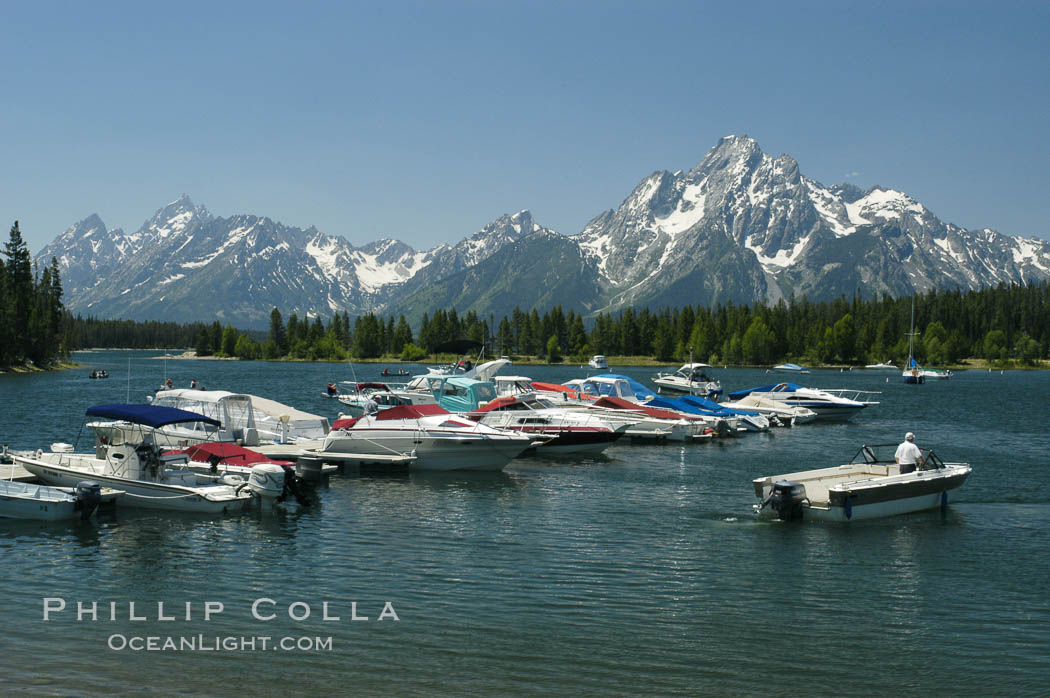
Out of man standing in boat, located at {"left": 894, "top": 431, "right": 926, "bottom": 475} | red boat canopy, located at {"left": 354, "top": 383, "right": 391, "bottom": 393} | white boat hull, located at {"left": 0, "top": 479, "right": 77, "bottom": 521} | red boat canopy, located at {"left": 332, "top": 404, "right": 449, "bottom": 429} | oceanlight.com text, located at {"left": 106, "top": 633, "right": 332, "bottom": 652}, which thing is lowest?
oceanlight.com text, located at {"left": 106, "top": 633, "right": 332, "bottom": 652}

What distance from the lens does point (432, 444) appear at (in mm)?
44344

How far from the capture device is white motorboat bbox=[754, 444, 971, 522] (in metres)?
32.0

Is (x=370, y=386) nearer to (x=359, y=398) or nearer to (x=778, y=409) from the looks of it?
(x=359, y=398)

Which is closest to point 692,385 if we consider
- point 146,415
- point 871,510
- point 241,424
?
point 241,424

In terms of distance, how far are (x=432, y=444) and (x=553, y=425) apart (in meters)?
12.3

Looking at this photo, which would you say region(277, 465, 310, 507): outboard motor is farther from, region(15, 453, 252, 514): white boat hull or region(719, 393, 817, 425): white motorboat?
region(719, 393, 817, 425): white motorboat

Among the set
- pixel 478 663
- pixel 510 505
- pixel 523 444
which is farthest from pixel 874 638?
pixel 523 444

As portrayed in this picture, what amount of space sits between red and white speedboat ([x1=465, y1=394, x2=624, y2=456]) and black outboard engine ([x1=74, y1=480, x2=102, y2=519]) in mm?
26681

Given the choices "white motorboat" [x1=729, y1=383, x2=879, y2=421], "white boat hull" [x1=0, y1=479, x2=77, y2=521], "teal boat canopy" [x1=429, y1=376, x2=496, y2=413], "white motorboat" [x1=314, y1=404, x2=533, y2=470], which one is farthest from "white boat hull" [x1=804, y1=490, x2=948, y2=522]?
"white motorboat" [x1=729, y1=383, x2=879, y2=421]

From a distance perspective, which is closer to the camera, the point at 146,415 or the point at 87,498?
the point at 87,498

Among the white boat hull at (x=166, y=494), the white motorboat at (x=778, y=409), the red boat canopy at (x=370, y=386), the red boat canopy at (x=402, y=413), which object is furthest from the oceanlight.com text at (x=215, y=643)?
the red boat canopy at (x=370, y=386)

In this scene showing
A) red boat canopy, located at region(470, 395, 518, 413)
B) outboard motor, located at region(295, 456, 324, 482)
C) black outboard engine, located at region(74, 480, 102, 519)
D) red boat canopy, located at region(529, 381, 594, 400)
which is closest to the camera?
black outboard engine, located at region(74, 480, 102, 519)

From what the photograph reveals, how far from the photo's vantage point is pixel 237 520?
31953mm

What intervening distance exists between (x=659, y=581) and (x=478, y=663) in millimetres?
8077
